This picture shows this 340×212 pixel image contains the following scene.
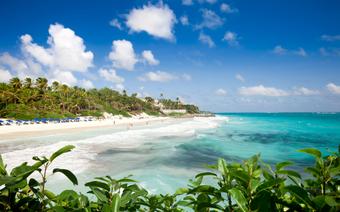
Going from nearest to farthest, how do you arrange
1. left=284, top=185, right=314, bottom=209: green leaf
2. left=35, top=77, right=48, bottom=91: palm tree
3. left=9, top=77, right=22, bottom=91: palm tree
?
1. left=284, top=185, right=314, bottom=209: green leaf
2. left=9, top=77, right=22, bottom=91: palm tree
3. left=35, top=77, right=48, bottom=91: palm tree

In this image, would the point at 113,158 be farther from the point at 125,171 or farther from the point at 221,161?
the point at 221,161

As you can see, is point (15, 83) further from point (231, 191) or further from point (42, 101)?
point (231, 191)

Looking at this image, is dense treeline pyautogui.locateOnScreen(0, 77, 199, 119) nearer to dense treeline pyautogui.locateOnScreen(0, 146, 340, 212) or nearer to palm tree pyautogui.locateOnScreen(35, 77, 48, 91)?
palm tree pyautogui.locateOnScreen(35, 77, 48, 91)

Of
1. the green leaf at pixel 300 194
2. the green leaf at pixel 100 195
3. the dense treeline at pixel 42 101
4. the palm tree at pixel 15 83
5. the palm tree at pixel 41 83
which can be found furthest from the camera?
the palm tree at pixel 41 83

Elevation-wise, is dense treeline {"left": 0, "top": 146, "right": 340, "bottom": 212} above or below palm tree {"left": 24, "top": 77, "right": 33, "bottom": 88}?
below

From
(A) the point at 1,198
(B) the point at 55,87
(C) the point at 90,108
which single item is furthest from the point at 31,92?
(A) the point at 1,198

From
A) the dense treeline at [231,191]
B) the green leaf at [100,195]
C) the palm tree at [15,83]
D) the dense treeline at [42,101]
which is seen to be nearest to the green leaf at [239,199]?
the dense treeline at [231,191]

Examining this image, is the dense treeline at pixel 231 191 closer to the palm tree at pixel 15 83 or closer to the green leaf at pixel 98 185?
the green leaf at pixel 98 185

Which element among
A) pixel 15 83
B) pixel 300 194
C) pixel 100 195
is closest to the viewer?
pixel 300 194

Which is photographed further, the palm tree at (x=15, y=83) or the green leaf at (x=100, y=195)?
the palm tree at (x=15, y=83)

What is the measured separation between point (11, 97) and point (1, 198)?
65279 mm

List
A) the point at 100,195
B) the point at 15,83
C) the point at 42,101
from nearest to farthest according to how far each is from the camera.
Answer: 1. the point at 100,195
2. the point at 15,83
3. the point at 42,101

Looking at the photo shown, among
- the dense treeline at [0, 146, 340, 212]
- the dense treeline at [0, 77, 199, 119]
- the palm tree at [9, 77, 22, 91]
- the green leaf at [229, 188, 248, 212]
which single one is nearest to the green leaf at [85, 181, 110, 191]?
the dense treeline at [0, 146, 340, 212]

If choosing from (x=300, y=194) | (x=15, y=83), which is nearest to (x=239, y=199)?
(x=300, y=194)
